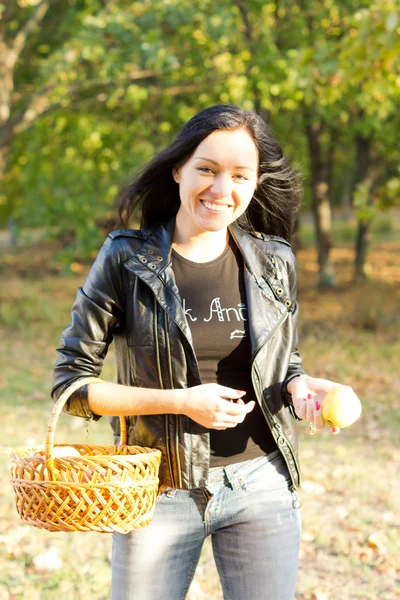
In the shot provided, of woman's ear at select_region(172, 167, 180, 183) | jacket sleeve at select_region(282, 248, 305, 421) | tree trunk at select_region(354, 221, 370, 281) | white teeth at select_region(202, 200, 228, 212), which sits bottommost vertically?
jacket sleeve at select_region(282, 248, 305, 421)

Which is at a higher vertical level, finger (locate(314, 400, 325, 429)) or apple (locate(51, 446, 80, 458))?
finger (locate(314, 400, 325, 429))

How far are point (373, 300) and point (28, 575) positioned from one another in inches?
416

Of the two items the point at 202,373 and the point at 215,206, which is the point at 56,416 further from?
the point at 215,206

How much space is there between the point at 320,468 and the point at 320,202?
10662 mm

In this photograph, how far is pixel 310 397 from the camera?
2133 mm

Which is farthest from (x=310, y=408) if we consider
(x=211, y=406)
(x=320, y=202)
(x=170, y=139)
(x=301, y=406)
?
(x=320, y=202)

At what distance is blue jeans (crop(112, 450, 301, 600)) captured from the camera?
6.78 feet

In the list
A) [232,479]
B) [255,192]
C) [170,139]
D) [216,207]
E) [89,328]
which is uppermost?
[170,139]

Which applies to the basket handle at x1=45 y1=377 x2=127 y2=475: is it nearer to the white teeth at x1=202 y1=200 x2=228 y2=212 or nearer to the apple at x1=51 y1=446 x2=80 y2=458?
the apple at x1=51 y1=446 x2=80 y2=458

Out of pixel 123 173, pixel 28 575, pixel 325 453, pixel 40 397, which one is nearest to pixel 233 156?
pixel 28 575

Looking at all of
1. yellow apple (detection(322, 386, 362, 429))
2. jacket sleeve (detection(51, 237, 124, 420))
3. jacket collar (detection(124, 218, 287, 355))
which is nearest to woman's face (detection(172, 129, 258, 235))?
jacket collar (detection(124, 218, 287, 355))

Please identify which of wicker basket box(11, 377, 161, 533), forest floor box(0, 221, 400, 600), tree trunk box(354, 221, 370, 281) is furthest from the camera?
tree trunk box(354, 221, 370, 281)

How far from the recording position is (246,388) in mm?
2154

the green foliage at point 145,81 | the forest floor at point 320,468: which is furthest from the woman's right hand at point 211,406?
the green foliage at point 145,81
